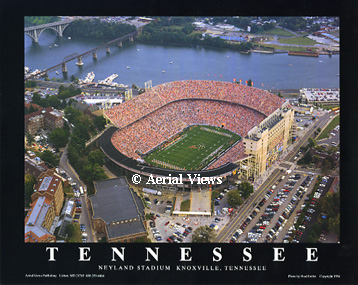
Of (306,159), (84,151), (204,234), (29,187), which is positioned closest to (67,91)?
(84,151)

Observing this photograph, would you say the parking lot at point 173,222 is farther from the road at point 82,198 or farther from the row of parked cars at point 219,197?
the road at point 82,198

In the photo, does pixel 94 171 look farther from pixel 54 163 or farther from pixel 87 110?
pixel 87 110

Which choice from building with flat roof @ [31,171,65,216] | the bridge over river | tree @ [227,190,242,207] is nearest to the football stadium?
tree @ [227,190,242,207]

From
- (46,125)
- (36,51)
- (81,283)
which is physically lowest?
(81,283)

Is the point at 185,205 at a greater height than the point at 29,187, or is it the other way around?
the point at 29,187

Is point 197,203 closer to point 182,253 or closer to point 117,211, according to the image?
point 117,211

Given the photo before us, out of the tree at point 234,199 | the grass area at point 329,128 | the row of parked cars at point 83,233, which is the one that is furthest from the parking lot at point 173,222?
the grass area at point 329,128

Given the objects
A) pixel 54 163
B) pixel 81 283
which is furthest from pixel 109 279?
pixel 54 163
